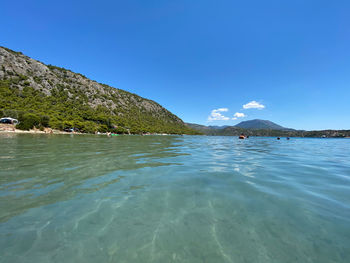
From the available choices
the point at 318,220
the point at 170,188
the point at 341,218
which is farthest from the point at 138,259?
the point at 341,218

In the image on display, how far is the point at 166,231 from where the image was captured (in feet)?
10.1

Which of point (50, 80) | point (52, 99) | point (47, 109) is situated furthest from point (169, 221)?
point (50, 80)

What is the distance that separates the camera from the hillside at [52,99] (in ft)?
197

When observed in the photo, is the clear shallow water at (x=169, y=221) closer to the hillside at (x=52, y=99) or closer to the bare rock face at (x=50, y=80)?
the hillside at (x=52, y=99)

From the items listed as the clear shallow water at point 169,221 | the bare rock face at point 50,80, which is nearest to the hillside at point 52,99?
the bare rock face at point 50,80

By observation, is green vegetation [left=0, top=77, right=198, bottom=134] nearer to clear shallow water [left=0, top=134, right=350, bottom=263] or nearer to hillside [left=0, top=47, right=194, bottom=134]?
hillside [left=0, top=47, right=194, bottom=134]

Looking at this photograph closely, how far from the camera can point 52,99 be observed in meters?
88.4

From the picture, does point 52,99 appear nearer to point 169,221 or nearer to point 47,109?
point 47,109

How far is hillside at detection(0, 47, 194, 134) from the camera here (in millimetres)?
59938

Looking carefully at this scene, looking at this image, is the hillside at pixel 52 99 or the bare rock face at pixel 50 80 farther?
the bare rock face at pixel 50 80

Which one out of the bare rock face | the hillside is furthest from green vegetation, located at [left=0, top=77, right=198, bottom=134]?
the bare rock face

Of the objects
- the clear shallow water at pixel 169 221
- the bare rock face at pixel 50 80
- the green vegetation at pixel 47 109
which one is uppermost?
the bare rock face at pixel 50 80

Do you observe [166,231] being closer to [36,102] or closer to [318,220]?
[318,220]

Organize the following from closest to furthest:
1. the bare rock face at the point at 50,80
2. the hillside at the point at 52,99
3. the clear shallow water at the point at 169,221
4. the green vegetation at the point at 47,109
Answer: the clear shallow water at the point at 169,221, the green vegetation at the point at 47,109, the hillside at the point at 52,99, the bare rock face at the point at 50,80
